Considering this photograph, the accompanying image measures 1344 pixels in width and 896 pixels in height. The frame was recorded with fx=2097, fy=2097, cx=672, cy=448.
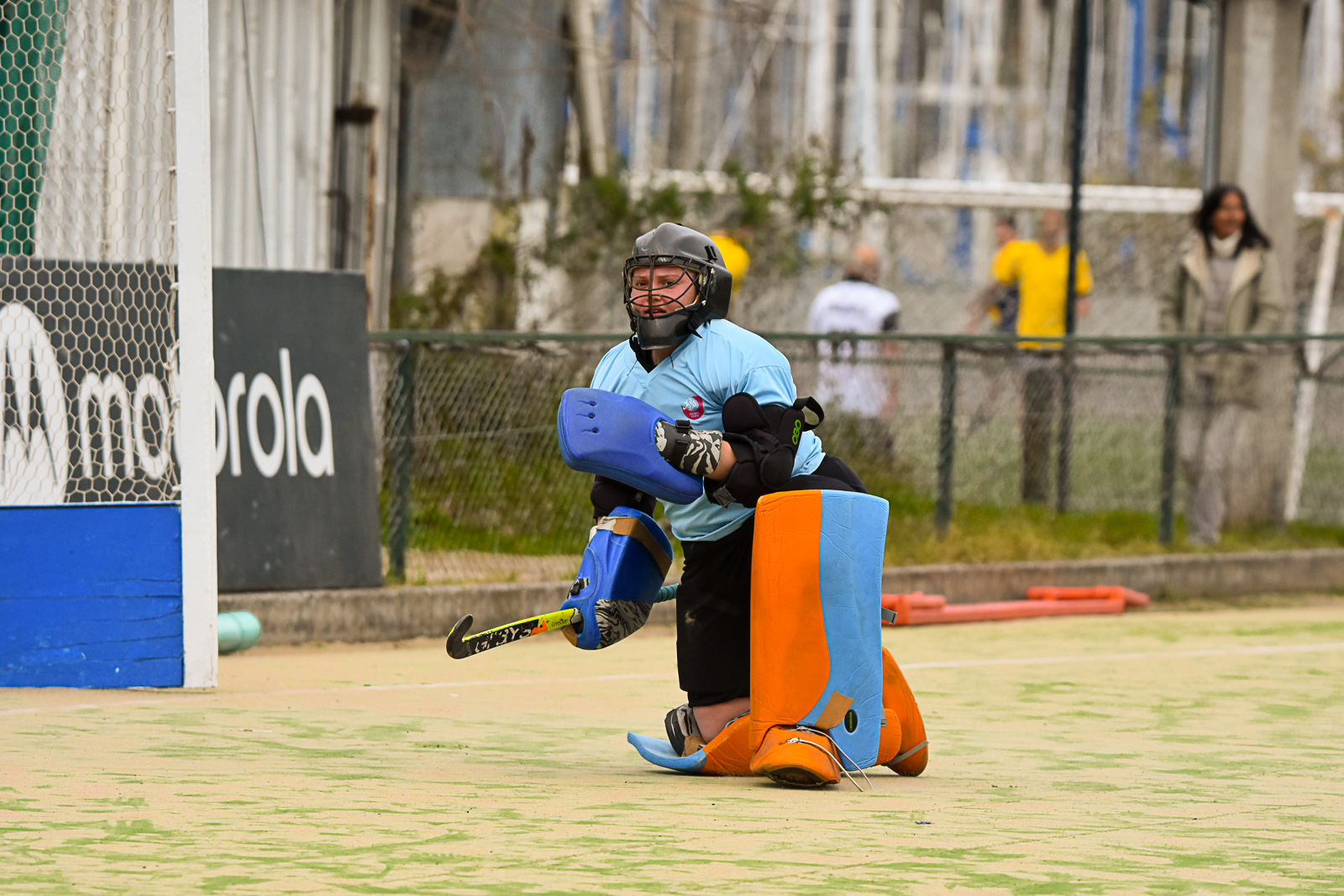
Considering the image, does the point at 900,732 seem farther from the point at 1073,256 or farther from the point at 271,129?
the point at 1073,256

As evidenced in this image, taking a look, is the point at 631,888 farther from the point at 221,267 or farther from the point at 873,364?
the point at 873,364

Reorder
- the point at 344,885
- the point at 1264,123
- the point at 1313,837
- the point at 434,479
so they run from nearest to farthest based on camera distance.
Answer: the point at 344,885
the point at 1313,837
the point at 434,479
the point at 1264,123

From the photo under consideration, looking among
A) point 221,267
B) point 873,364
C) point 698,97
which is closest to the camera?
point 221,267

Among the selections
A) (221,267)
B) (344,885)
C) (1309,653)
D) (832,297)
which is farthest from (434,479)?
(344,885)

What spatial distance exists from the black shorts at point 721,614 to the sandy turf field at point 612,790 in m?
0.33

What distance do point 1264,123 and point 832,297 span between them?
10.8 feet

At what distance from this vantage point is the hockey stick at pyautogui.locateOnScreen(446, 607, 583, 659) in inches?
215

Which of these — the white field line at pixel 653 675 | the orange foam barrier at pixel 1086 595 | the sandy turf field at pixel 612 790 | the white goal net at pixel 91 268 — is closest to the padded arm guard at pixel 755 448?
the sandy turf field at pixel 612 790

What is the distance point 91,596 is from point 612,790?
2.96m

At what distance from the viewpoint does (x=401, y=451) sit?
10516 millimetres

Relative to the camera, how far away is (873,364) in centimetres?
1221

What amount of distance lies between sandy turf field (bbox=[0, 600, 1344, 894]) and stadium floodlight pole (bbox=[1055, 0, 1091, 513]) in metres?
3.56

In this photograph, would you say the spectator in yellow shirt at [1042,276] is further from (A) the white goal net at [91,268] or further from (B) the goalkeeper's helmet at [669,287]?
(B) the goalkeeper's helmet at [669,287]

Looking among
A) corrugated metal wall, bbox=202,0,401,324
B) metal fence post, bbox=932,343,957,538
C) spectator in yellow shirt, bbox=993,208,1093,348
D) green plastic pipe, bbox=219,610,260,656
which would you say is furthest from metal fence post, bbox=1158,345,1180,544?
green plastic pipe, bbox=219,610,260,656
